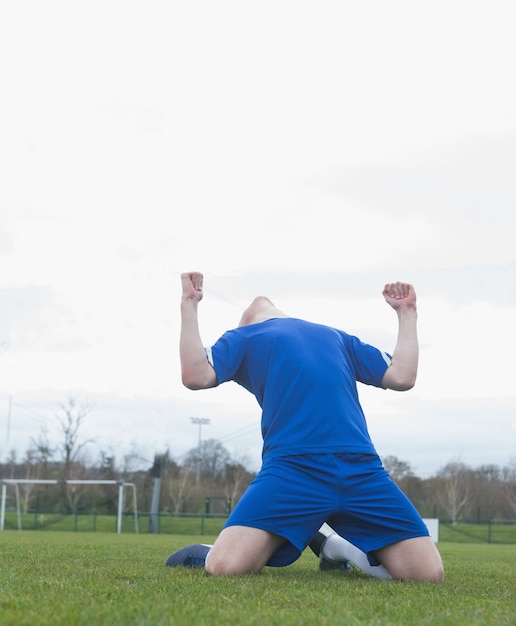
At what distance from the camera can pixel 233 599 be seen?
Answer: 3.12 m

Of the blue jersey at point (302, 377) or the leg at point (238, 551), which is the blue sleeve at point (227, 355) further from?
the leg at point (238, 551)

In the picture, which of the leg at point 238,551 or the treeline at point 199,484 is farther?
the treeline at point 199,484

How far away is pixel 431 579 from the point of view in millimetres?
4137

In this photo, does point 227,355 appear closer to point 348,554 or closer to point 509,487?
point 348,554

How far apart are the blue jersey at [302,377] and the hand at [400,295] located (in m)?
0.29

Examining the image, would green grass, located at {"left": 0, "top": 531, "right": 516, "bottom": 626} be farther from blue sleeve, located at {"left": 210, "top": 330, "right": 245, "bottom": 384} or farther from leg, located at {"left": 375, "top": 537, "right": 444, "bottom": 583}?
blue sleeve, located at {"left": 210, "top": 330, "right": 245, "bottom": 384}

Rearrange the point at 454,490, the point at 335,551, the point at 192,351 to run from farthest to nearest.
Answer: the point at 454,490, the point at 335,551, the point at 192,351

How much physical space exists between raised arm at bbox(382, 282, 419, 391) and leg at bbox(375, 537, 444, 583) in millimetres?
856

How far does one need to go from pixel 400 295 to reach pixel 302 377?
31.9 inches

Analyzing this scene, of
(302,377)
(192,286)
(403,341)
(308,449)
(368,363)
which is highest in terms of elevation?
(192,286)

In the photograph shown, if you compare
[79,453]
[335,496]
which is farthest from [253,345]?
[79,453]

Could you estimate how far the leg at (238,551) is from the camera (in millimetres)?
4035

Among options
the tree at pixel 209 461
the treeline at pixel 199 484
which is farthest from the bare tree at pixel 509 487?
the tree at pixel 209 461

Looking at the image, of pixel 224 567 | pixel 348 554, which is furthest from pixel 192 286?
pixel 348 554
